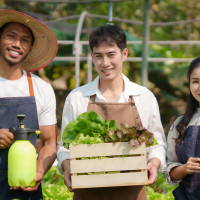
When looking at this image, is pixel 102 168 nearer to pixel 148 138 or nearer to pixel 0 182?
pixel 148 138

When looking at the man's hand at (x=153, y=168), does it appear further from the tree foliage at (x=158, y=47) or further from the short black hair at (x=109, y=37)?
the tree foliage at (x=158, y=47)

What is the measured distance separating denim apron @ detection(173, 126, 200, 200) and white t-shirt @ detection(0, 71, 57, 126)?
0.99 m

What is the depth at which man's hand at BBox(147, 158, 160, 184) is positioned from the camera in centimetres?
316

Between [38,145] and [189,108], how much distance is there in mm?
3410

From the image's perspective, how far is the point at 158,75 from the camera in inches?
395

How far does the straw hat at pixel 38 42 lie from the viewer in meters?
3.59

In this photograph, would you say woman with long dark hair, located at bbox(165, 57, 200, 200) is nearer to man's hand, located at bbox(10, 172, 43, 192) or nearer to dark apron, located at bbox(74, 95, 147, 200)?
dark apron, located at bbox(74, 95, 147, 200)

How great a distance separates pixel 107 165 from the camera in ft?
9.93

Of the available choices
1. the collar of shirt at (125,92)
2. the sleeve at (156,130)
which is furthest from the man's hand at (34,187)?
the sleeve at (156,130)

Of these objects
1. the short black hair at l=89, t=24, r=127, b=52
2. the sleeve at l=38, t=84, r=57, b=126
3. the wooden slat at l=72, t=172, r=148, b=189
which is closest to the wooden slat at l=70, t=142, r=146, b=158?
the wooden slat at l=72, t=172, r=148, b=189

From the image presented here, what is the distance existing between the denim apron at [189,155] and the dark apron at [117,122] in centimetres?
31

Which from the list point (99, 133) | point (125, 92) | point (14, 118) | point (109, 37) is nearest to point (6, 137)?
point (14, 118)

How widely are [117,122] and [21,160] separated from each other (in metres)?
0.81

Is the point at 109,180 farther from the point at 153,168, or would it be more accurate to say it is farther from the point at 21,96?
the point at 21,96
